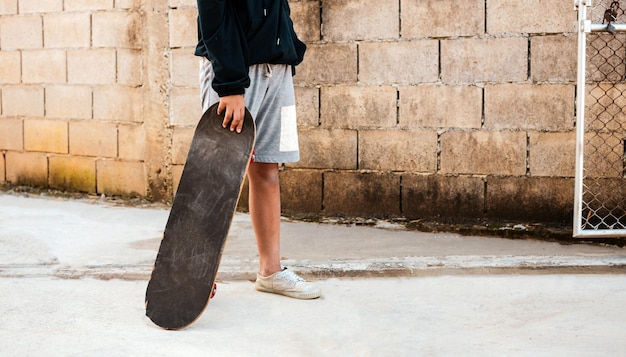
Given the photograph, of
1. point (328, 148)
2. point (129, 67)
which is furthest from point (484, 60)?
point (129, 67)

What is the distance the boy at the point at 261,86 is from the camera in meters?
3.11

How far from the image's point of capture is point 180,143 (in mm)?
5734

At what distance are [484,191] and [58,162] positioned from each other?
10.9 ft

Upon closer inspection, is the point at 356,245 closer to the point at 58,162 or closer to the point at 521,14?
the point at 521,14

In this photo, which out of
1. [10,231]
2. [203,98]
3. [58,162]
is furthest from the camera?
[58,162]

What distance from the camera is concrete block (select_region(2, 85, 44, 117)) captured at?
643 centimetres

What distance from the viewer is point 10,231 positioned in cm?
489

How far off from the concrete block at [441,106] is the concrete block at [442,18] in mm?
320

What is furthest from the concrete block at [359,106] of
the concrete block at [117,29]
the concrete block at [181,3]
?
the concrete block at [117,29]

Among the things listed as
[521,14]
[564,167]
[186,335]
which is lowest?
[186,335]

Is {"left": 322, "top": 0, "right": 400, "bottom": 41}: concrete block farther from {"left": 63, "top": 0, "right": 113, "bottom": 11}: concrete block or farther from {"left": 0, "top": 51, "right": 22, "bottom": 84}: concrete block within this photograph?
{"left": 0, "top": 51, "right": 22, "bottom": 84}: concrete block

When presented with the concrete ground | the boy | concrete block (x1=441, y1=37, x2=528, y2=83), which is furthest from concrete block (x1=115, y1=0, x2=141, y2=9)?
the boy

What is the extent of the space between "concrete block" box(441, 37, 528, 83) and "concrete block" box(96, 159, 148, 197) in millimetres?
2359

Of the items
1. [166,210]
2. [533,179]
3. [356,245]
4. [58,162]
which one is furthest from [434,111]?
[58,162]
